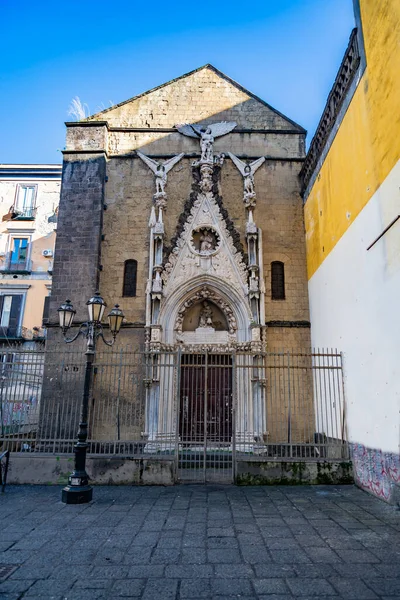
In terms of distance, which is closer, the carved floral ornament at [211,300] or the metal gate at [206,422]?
the metal gate at [206,422]

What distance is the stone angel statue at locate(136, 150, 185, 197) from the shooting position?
13.7 metres

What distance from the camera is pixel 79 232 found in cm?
1327

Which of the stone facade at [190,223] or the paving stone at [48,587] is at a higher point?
the stone facade at [190,223]

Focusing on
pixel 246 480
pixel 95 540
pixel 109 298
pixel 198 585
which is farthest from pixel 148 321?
pixel 198 585

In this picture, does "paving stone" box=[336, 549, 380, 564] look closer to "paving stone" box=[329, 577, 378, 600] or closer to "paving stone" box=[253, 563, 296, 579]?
"paving stone" box=[329, 577, 378, 600]

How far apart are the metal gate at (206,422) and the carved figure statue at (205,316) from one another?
104cm

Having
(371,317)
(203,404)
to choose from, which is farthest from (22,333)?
(371,317)

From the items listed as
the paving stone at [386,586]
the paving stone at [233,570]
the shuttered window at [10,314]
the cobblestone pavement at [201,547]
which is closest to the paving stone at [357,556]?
the cobblestone pavement at [201,547]

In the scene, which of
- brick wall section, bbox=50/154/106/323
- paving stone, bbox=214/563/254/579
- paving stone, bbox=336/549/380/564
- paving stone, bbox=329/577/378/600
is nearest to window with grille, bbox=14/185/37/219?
brick wall section, bbox=50/154/106/323

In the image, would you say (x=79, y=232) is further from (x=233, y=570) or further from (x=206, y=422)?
(x=233, y=570)

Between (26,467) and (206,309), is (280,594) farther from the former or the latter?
(206,309)

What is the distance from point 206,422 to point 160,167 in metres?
8.70

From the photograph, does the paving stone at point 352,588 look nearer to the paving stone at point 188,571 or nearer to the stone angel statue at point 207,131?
the paving stone at point 188,571

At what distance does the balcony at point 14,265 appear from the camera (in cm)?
2452
